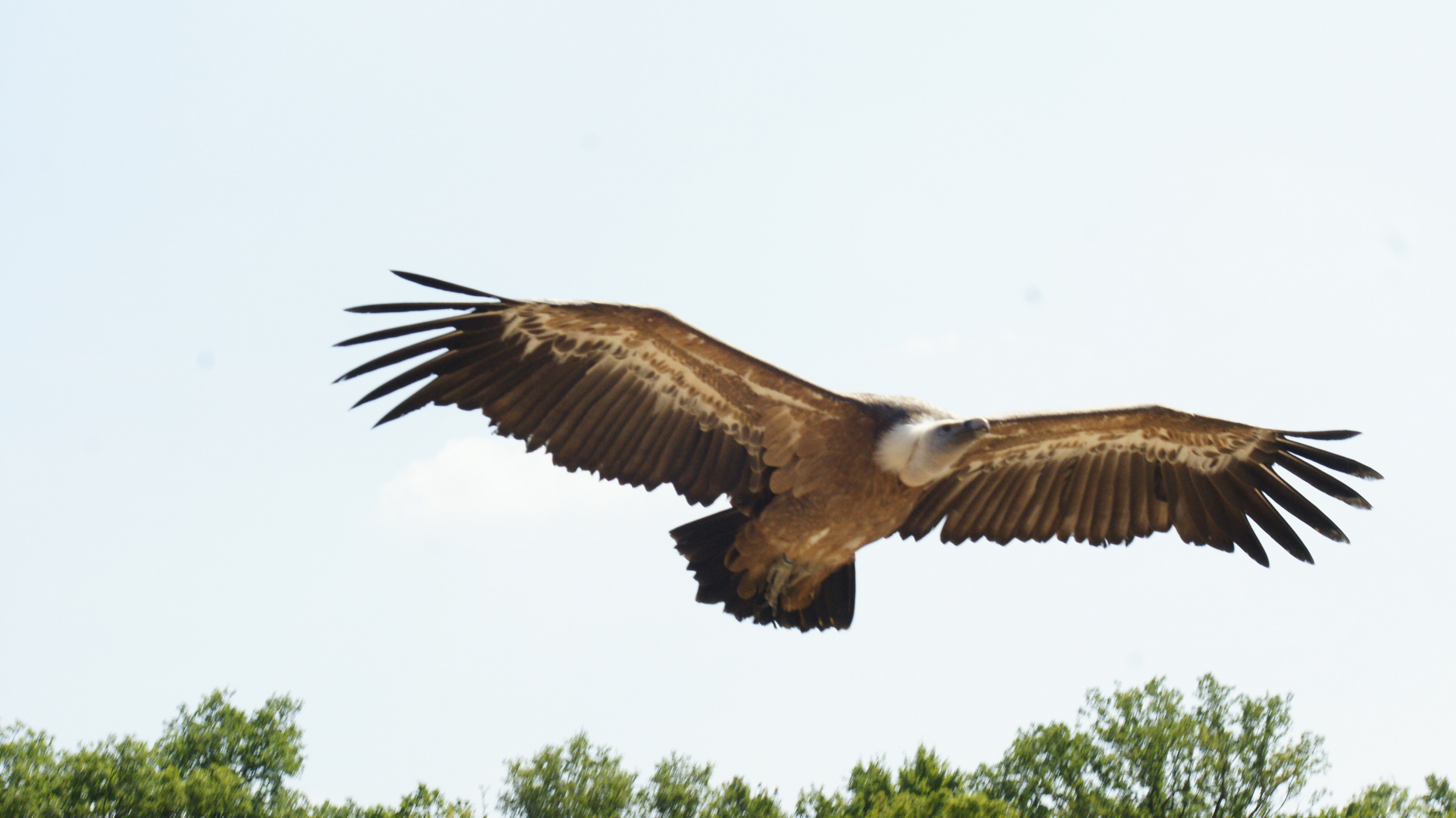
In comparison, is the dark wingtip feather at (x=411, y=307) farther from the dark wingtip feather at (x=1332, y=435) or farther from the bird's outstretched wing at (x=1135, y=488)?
the dark wingtip feather at (x=1332, y=435)

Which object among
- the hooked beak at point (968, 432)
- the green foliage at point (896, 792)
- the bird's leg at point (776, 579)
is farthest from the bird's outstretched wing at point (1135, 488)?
the green foliage at point (896, 792)

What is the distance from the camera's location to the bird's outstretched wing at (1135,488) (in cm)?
757

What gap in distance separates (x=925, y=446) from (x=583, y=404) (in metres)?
1.97

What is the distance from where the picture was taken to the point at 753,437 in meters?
6.76

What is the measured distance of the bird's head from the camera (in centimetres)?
622

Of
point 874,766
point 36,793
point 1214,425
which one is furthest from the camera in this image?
point 874,766

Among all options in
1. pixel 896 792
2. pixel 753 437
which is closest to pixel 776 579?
pixel 753 437

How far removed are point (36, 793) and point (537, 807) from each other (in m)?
9.04

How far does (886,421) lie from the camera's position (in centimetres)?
652

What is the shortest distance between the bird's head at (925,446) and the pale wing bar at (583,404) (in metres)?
0.75

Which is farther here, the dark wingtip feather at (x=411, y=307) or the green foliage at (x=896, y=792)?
the green foliage at (x=896, y=792)

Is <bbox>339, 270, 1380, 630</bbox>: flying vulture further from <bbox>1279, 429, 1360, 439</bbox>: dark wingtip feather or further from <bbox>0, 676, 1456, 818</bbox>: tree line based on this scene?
<bbox>0, 676, 1456, 818</bbox>: tree line

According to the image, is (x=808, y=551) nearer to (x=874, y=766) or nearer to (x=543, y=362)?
(x=543, y=362)

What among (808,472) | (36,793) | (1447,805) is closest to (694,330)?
(808,472)
